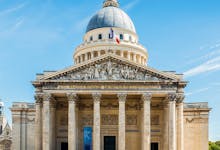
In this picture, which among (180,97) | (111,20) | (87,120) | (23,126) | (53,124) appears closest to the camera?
(180,97)

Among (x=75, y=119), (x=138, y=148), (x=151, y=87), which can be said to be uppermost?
(x=151, y=87)

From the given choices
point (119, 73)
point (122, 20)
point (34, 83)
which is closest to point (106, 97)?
point (119, 73)

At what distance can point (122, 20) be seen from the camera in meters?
60.3

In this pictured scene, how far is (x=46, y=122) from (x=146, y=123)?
10.7 meters

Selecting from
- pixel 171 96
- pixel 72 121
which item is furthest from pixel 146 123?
pixel 72 121

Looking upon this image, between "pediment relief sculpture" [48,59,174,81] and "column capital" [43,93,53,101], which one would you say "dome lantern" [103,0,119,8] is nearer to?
"pediment relief sculpture" [48,59,174,81]

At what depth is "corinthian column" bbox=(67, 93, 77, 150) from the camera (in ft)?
123

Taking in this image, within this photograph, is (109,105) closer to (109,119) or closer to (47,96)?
(109,119)

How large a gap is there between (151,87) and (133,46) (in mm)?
20038

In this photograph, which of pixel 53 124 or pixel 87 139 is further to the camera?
pixel 53 124

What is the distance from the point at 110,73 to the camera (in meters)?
38.9

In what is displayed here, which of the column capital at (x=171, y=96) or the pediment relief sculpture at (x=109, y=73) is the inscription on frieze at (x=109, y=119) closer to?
the pediment relief sculpture at (x=109, y=73)

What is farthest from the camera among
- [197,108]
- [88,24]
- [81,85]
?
[88,24]

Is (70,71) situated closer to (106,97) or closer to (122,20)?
(106,97)
